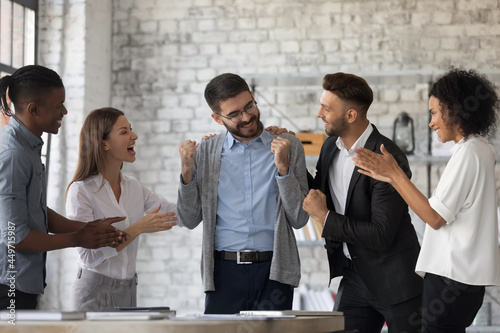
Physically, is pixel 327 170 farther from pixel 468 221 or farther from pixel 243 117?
pixel 468 221

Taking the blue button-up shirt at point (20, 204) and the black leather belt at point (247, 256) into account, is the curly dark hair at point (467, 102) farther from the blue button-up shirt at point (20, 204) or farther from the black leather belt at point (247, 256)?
the blue button-up shirt at point (20, 204)

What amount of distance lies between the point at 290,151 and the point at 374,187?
16.5 inches

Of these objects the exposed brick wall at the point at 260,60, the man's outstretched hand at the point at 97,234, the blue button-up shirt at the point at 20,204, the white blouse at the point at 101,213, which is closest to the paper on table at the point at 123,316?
the blue button-up shirt at the point at 20,204

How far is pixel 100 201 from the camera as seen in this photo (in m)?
3.30

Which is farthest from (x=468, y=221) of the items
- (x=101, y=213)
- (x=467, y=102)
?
(x=101, y=213)

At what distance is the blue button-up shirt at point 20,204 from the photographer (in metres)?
2.72

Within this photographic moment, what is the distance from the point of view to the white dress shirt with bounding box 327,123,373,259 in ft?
10.5

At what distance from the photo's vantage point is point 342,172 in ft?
10.6

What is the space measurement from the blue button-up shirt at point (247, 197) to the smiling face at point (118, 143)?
502 mm

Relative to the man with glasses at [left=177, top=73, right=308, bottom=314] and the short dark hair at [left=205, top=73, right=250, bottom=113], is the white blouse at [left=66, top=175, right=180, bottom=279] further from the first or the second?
the short dark hair at [left=205, top=73, right=250, bottom=113]

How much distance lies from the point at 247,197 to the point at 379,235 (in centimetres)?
62

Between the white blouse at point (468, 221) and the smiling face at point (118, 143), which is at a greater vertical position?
the smiling face at point (118, 143)

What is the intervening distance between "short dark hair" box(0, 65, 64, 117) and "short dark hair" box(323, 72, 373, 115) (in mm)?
1268

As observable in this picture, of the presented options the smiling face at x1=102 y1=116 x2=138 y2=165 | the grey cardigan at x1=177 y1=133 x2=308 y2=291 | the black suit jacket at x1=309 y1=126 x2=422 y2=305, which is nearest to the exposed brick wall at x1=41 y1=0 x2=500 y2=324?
the smiling face at x1=102 y1=116 x2=138 y2=165
